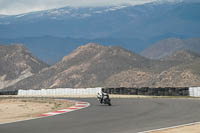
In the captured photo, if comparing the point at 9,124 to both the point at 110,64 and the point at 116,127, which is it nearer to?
the point at 116,127

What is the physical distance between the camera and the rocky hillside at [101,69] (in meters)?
131

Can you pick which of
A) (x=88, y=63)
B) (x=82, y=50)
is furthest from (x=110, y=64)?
(x=82, y=50)

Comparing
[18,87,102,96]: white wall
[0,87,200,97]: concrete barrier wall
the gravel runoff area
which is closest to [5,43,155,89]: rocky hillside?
[18,87,102,96]: white wall

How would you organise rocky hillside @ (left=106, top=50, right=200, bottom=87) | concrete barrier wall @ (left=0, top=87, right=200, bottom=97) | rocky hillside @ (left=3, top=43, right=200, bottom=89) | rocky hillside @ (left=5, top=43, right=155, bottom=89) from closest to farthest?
1. concrete barrier wall @ (left=0, top=87, right=200, bottom=97)
2. rocky hillside @ (left=106, top=50, right=200, bottom=87)
3. rocky hillside @ (left=3, top=43, right=200, bottom=89)
4. rocky hillside @ (left=5, top=43, right=155, bottom=89)

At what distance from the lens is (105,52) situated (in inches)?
6713

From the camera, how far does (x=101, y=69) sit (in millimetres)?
160750

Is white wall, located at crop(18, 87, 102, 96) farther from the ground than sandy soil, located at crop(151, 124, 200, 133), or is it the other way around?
white wall, located at crop(18, 87, 102, 96)

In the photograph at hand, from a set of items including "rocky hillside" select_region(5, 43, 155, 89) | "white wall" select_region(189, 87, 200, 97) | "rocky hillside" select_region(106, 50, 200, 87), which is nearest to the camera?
"white wall" select_region(189, 87, 200, 97)

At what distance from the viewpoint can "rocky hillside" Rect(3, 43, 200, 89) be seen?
5172 inches

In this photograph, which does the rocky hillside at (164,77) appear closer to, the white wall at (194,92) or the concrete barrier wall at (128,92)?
the concrete barrier wall at (128,92)

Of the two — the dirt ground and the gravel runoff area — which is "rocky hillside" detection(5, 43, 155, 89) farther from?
the gravel runoff area

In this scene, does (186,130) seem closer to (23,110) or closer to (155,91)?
(23,110)

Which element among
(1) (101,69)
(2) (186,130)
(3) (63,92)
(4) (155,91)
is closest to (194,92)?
(4) (155,91)

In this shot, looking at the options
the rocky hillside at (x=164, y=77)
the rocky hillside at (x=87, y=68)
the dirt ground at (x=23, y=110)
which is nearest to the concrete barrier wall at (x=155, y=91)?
the dirt ground at (x=23, y=110)
